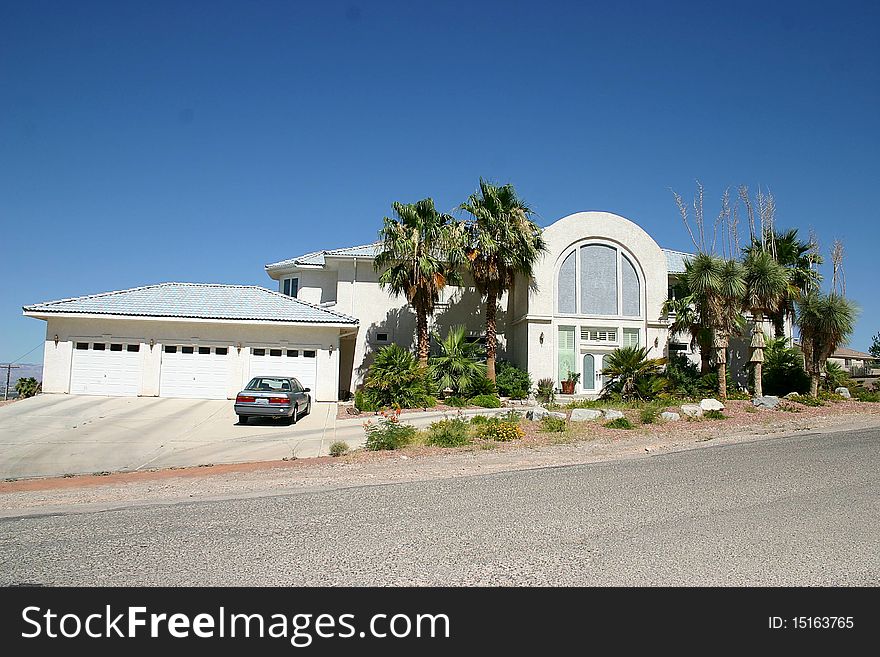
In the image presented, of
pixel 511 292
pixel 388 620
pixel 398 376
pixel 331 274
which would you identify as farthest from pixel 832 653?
pixel 331 274

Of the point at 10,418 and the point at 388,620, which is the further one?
the point at 10,418

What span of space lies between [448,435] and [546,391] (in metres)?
10.9

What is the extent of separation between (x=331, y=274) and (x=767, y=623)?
28.3 meters

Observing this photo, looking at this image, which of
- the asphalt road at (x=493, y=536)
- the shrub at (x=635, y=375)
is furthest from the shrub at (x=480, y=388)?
the asphalt road at (x=493, y=536)

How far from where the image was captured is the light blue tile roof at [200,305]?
24844mm

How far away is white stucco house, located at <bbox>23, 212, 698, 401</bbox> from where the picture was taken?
2472 cm

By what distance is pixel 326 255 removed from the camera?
2923 cm

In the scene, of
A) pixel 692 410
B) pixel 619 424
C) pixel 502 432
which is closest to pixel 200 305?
pixel 502 432

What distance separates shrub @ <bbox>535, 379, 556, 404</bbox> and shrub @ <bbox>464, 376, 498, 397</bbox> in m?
1.98

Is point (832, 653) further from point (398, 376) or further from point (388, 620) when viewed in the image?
point (398, 376)

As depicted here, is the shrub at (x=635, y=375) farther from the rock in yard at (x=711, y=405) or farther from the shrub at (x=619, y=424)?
the shrub at (x=619, y=424)

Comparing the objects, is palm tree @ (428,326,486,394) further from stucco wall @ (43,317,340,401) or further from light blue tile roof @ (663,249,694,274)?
light blue tile roof @ (663,249,694,274)

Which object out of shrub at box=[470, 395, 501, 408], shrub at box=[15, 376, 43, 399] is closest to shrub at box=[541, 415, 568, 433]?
shrub at box=[470, 395, 501, 408]

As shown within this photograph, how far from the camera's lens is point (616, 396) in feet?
75.0
